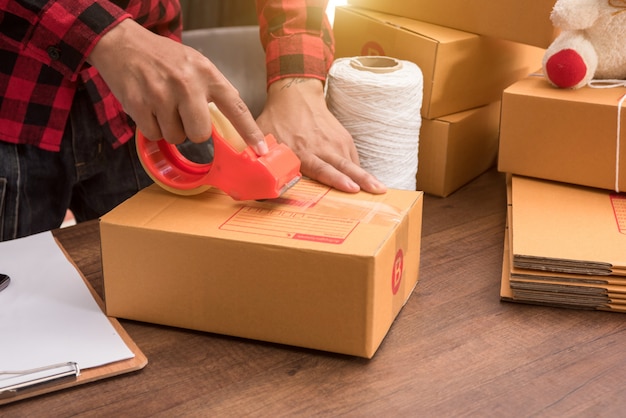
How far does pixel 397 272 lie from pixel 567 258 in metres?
0.20

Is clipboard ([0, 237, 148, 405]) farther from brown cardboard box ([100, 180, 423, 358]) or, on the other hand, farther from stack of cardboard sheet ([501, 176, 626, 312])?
stack of cardboard sheet ([501, 176, 626, 312])

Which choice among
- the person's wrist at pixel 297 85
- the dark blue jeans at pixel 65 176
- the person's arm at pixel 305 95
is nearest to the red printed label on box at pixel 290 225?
the person's arm at pixel 305 95

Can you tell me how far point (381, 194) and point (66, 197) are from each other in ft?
1.86

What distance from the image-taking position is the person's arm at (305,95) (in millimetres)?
892

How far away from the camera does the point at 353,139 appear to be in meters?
1.06

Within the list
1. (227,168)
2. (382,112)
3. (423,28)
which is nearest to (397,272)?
(227,168)

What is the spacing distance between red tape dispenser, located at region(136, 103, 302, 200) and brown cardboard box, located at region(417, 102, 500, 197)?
35cm

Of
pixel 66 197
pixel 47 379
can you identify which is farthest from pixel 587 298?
pixel 66 197

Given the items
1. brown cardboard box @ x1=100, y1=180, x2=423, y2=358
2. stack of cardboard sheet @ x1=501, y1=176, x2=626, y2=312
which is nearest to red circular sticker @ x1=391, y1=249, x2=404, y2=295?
brown cardboard box @ x1=100, y1=180, x2=423, y2=358

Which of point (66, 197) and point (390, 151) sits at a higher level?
point (390, 151)

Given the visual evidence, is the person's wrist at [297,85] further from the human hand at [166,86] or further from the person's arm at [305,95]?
the human hand at [166,86]

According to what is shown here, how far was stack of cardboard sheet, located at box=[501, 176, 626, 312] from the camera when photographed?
0.81 metres

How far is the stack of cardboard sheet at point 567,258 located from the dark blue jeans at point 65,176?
2.05 feet

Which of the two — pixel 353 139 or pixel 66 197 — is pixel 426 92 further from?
pixel 66 197
